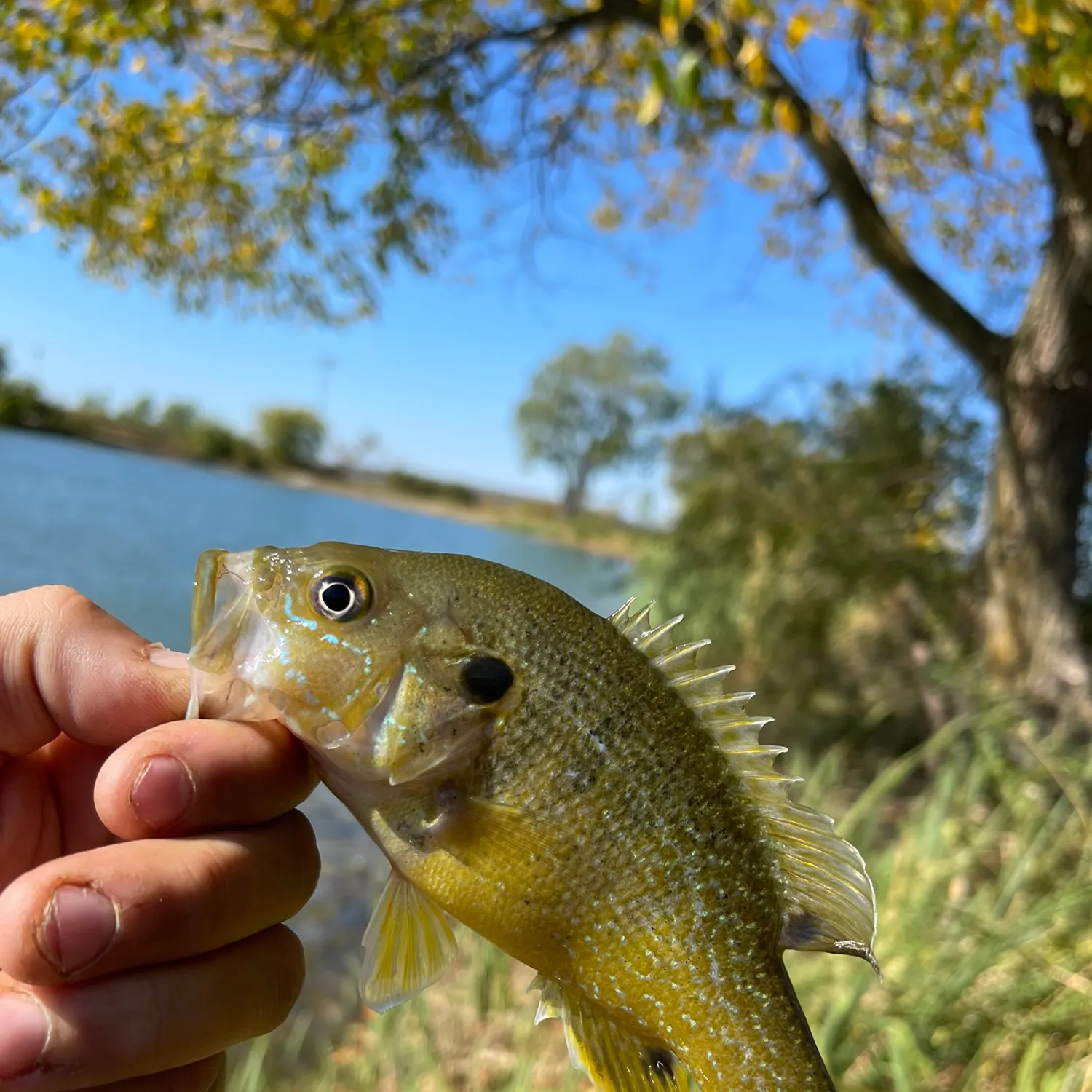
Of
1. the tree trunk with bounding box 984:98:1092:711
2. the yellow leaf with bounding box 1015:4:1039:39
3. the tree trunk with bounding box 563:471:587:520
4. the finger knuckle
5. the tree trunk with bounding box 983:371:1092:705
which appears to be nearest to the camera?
the finger knuckle

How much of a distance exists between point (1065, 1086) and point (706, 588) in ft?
16.4

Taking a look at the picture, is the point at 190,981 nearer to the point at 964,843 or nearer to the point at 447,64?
the point at 964,843

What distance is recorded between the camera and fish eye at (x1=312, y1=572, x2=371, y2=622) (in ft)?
3.87

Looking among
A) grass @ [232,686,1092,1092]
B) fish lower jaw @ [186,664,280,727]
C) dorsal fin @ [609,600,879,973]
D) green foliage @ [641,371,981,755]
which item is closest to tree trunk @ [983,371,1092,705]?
green foliage @ [641,371,981,755]

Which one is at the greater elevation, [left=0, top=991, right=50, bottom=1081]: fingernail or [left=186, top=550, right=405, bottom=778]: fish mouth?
[left=186, top=550, right=405, bottom=778]: fish mouth

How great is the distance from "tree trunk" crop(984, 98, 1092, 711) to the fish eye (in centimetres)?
595

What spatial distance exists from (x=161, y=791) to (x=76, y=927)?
193 millimetres

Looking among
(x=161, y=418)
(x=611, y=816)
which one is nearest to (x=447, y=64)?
(x=611, y=816)

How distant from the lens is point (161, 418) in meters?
36.0

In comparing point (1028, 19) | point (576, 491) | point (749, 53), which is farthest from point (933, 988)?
point (576, 491)

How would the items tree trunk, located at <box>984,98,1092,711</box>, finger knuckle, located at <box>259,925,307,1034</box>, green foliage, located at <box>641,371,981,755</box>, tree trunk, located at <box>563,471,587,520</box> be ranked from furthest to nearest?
tree trunk, located at <box>563,471,587,520</box> → green foliage, located at <box>641,371,981,755</box> → tree trunk, located at <box>984,98,1092,711</box> → finger knuckle, located at <box>259,925,307,1034</box>

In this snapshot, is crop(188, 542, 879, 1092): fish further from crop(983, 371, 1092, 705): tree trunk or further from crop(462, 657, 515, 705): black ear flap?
crop(983, 371, 1092, 705): tree trunk

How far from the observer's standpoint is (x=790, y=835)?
1211mm

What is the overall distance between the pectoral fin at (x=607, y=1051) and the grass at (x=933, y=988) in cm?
171
